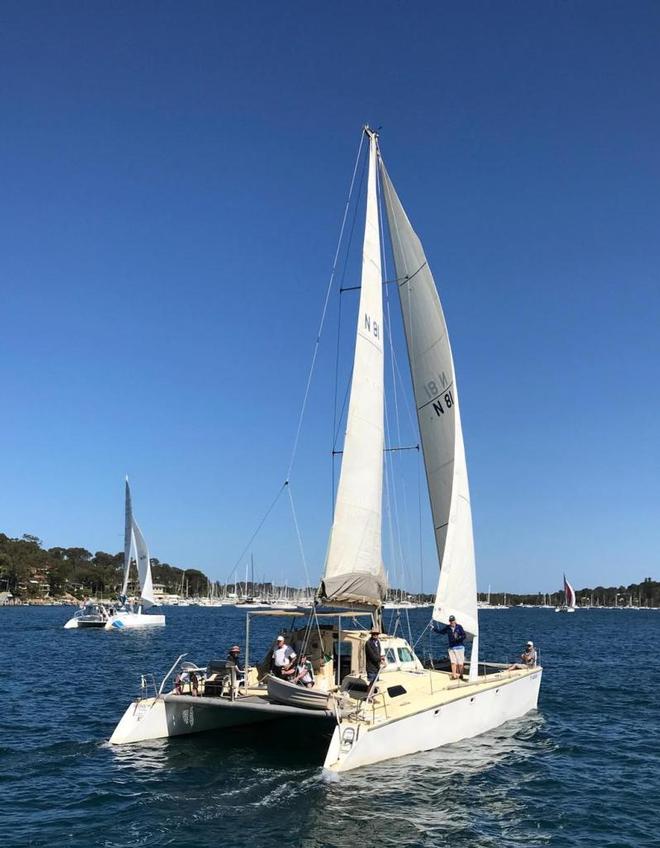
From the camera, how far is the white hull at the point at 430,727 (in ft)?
45.8

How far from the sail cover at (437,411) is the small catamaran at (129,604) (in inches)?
1899

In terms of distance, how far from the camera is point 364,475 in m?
19.5

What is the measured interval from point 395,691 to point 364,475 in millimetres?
5418

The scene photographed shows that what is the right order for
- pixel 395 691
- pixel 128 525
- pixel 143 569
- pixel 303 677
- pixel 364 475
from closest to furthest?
pixel 303 677 → pixel 395 691 → pixel 364 475 → pixel 143 569 → pixel 128 525

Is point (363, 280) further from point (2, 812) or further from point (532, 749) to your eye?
point (2, 812)

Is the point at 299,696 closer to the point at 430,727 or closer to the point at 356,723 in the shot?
the point at 356,723

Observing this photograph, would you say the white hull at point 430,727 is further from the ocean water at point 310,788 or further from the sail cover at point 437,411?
the sail cover at point 437,411

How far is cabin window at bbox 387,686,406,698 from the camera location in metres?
16.5

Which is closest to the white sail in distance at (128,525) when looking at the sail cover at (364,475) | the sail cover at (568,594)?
the sail cover at (364,475)

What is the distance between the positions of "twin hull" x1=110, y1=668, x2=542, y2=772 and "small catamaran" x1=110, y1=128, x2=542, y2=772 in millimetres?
31

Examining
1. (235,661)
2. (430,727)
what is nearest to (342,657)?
(235,661)

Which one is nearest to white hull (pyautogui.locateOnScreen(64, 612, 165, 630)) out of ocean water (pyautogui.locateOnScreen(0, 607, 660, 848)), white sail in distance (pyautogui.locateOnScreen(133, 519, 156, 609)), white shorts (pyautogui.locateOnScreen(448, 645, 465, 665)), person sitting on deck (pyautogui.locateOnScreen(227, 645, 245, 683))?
white sail in distance (pyautogui.locateOnScreen(133, 519, 156, 609))

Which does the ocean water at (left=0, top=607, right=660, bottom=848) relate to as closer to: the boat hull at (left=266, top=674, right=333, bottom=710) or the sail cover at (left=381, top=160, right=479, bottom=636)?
the boat hull at (left=266, top=674, right=333, bottom=710)

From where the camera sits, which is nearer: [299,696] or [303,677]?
[299,696]
